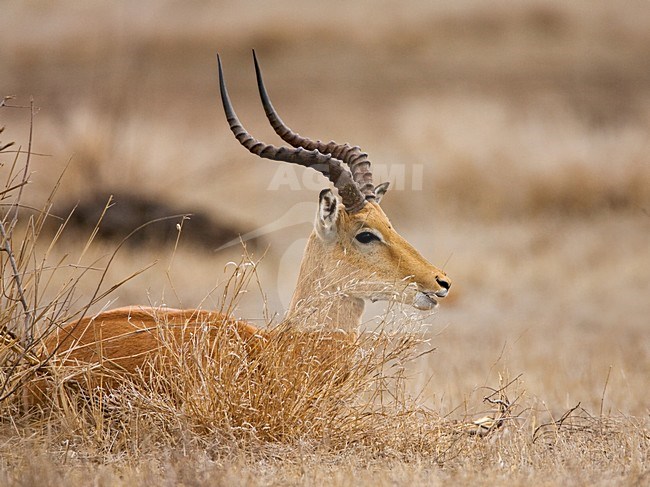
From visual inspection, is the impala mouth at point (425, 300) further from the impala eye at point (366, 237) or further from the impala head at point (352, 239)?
the impala eye at point (366, 237)

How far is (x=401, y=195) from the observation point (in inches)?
741

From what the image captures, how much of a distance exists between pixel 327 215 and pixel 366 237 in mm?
262

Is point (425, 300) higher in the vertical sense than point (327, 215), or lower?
lower

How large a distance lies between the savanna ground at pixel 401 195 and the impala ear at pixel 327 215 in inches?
35.0

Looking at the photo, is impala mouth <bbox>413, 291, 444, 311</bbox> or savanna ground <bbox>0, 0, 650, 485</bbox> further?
impala mouth <bbox>413, 291, 444, 311</bbox>

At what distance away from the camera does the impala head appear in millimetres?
5910

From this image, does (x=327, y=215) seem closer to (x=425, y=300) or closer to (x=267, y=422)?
(x=425, y=300)

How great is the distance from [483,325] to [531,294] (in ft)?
6.14

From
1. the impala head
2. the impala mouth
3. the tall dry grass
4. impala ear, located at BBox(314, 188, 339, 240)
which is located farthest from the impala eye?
the tall dry grass

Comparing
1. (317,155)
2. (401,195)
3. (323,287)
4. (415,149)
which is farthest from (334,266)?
(415,149)

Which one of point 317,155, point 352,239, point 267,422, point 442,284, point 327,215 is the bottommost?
point 267,422

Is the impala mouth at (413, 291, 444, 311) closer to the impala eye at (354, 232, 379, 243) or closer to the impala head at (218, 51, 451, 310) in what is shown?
the impala head at (218, 51, 451, 310)

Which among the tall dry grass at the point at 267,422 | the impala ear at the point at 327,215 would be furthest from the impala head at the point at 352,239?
the tall dry grass at the point at 267,422

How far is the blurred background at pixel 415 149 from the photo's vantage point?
440 inches
